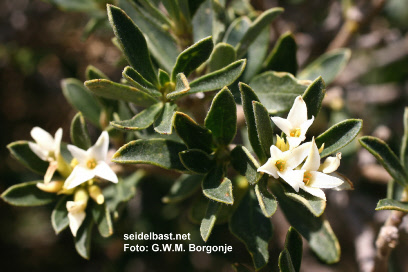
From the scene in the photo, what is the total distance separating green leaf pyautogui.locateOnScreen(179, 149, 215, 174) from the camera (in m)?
1.47

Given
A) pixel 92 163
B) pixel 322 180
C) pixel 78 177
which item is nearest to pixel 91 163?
pixel 92 163

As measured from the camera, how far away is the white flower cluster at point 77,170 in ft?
5.04

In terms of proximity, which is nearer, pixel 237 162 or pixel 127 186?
pixel 237 162

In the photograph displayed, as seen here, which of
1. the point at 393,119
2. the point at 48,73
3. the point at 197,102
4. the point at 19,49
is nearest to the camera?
the point at 197,102

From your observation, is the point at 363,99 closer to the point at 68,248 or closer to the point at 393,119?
the point at 393,119

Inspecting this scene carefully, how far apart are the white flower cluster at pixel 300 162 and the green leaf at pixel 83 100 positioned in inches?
41.4

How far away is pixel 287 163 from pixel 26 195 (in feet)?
3.66

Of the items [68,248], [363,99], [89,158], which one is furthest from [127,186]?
[363,99]

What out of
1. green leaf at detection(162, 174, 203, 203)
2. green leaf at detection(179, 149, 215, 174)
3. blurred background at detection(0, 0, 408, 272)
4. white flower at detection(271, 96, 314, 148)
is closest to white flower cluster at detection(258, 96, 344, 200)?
white flower at detection(271, 96, 314, 148)

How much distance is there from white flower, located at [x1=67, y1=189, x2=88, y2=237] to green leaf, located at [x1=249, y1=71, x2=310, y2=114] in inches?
33.5

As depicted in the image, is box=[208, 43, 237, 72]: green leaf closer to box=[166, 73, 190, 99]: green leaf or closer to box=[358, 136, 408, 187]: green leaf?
box=[166, 73, 190, 99]: green leaf

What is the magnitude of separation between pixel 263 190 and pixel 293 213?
17.0 inches

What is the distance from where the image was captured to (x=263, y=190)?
143cm

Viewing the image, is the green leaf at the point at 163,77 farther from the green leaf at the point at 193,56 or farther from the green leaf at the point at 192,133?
the green leaf at the point at 192,133
